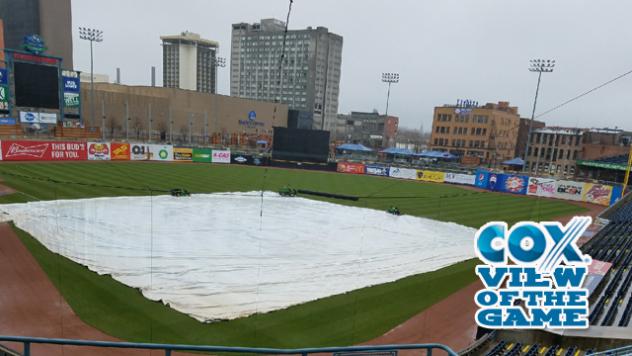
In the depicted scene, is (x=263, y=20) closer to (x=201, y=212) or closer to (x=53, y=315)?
(x=201, y=212)

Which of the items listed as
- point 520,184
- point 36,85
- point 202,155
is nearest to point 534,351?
point 520,184

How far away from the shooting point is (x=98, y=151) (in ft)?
139

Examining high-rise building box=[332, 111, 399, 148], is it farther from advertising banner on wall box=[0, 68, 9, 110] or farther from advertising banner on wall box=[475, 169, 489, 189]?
advertising banner on wall box=[0, 68, 9, 110]

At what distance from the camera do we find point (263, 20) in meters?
149

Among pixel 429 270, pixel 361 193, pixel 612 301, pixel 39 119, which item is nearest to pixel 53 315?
pixel 429 270

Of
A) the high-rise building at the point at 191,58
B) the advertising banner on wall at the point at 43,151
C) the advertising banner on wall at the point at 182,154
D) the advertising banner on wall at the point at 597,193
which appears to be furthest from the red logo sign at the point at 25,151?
the high-rise building at the point at 191,58

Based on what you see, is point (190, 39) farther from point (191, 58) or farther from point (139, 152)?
point (139, 152)

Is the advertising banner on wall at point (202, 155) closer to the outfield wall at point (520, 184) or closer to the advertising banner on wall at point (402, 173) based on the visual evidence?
the outfield wall at point (520, 184)

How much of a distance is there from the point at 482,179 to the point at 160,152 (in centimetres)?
3959


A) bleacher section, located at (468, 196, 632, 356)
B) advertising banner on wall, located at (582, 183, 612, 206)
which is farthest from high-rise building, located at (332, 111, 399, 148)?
bleacher section, located at (468, 196, 632, 356)

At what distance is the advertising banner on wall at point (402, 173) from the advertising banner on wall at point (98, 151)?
114ft

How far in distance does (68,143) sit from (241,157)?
20165 mm

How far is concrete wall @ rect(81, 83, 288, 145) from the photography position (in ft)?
240

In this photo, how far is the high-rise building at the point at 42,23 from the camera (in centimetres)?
9125
